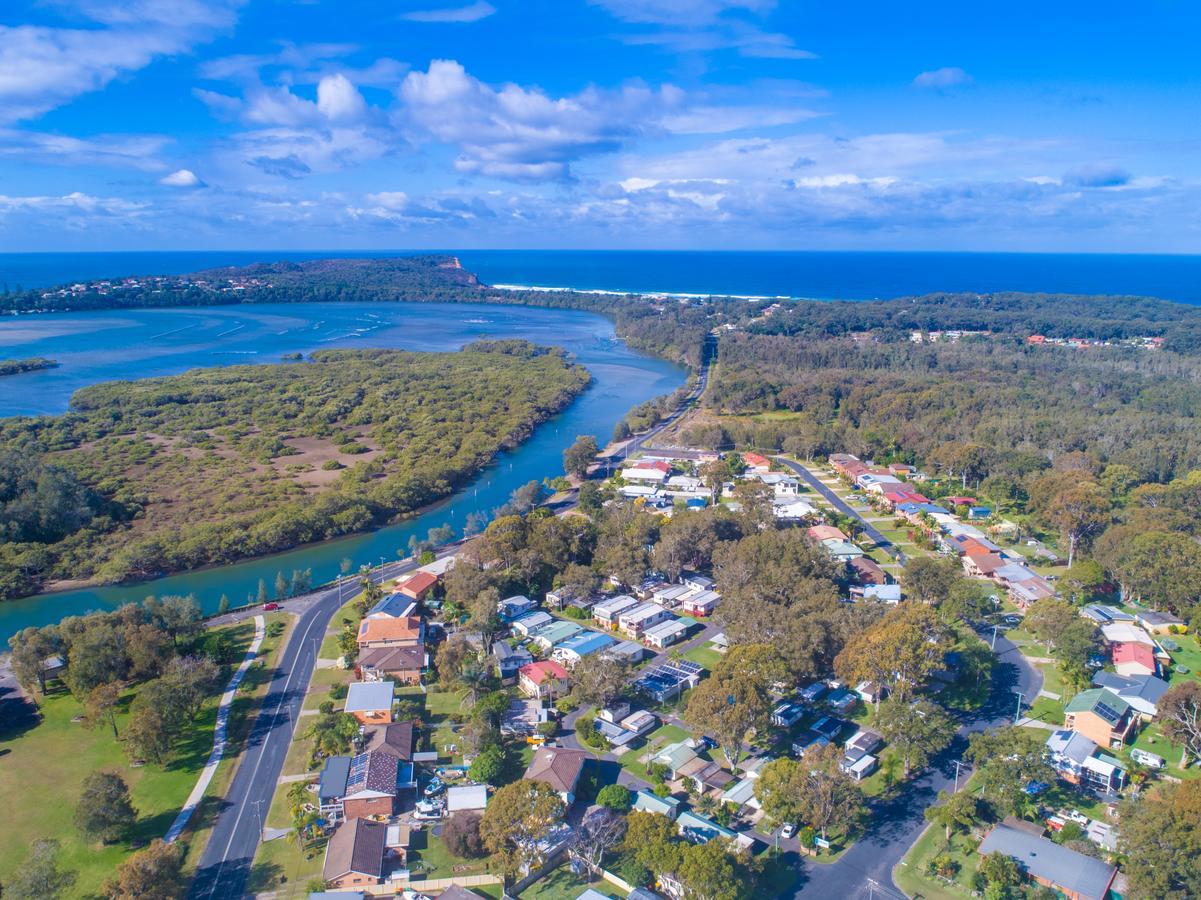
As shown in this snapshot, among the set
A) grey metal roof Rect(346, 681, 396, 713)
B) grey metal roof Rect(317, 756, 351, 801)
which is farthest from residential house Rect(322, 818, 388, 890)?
grey metal roof Rect(346, 681, 396, 713)

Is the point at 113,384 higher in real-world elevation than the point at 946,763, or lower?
higher

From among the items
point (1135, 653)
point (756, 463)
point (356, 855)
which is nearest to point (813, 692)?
point (1135, 653)

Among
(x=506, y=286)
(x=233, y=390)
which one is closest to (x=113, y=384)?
(x=233, y=390)

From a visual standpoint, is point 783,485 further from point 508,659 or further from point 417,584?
point 508,659

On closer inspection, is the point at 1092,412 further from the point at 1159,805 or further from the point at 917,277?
the point at 917,277

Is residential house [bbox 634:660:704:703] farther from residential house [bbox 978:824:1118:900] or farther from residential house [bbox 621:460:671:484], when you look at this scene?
residential house [bbox 621:460:671:484]
